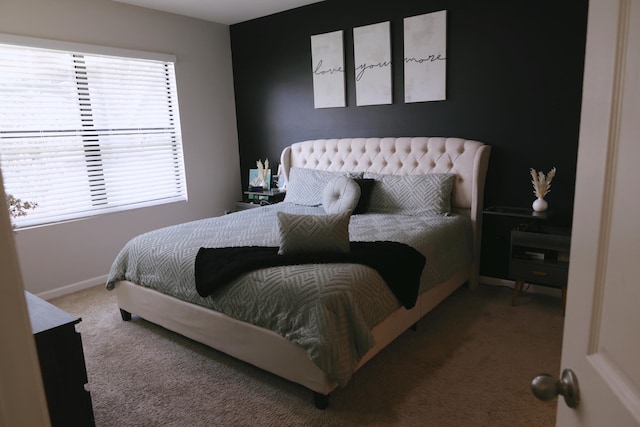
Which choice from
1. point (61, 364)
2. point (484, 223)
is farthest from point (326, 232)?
point (484, 223)

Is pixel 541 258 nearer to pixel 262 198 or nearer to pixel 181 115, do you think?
pixel 262 198

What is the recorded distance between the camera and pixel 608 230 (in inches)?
25.9

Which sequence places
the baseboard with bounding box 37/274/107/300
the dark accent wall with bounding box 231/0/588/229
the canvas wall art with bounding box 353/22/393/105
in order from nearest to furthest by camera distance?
the dark accent wall with bounding box 231/0/588/229, the baseboard with bounding box 37/274/107/300, the canvas wall art with bounding box 353/22/393/105

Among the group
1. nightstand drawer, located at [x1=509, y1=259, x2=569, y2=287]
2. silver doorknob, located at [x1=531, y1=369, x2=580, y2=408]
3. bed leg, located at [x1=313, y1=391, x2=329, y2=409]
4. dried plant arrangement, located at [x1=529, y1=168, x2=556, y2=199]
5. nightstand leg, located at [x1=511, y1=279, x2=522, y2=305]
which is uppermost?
dried plant arrangement, located at [x1=529, y1=168, x2=556, y2=199]

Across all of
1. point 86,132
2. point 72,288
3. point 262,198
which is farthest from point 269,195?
point 72,288

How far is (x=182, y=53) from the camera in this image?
15.7 feet

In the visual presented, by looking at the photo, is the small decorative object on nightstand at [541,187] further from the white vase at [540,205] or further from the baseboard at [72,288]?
the baseboard at [72,288]

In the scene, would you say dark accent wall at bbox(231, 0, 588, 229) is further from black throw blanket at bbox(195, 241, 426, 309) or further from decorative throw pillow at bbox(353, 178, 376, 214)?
black throw blanket at bbox(195, 241, 426, 309)

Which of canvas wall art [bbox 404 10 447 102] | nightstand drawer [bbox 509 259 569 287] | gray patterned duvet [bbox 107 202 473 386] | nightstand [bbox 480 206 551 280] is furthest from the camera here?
canvas wall art [bbox 404 10 447 102]

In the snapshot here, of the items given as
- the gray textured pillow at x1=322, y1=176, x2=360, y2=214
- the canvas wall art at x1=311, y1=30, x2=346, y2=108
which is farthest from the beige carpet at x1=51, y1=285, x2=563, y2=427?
the canvas wall art at x1=311, y1=30, x2=346, y2=108

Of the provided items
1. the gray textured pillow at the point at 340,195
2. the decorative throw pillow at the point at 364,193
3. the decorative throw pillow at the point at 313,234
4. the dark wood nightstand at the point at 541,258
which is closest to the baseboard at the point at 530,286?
the dark wood nightstand at the point at 541,258

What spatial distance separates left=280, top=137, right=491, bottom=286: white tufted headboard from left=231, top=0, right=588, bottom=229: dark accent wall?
0.15 metres

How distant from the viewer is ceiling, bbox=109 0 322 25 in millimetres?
4293

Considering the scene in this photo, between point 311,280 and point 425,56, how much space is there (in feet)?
8.52
